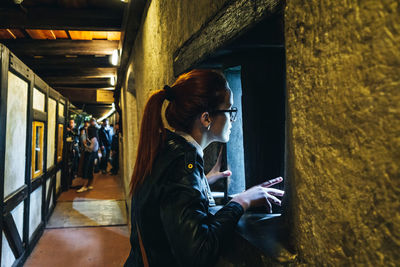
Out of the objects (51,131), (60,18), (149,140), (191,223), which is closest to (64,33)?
(60,18)

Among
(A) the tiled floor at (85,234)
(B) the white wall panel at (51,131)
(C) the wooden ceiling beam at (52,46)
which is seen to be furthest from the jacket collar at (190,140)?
(C) the wooden ceiling beam at (52,46)

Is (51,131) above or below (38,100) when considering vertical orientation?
below

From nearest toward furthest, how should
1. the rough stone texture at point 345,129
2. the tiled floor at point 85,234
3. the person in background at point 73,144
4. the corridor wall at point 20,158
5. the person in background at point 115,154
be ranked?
the rough stone texture at point 345,129
the corridor wall at point 20,158
the tiled floor at point 85,234
the person in background at point 73,144
the person in background at point 115,154

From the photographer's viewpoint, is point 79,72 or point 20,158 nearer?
point 20,158

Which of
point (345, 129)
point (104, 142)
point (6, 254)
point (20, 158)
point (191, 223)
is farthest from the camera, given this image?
point (104, 142)

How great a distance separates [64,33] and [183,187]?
591cm

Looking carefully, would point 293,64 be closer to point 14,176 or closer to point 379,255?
point 379,255

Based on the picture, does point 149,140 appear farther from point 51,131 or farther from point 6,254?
point 51,131

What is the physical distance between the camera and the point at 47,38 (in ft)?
19.1

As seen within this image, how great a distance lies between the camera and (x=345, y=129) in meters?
0.63

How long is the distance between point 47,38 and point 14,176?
3847 millimetres

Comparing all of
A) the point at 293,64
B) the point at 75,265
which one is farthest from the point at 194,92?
the point at 75,265

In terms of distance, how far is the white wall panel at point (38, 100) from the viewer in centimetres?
427

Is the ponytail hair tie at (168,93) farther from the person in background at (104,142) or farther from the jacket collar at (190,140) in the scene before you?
the person in background at (104,142)
